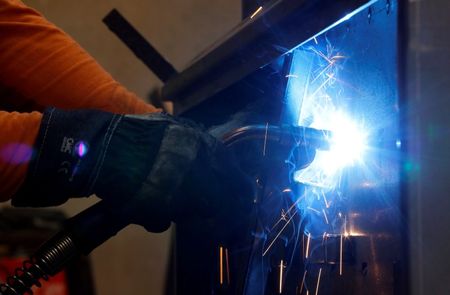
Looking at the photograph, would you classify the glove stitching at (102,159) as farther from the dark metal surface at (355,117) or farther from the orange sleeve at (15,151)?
the dark metal surface at (355,117)

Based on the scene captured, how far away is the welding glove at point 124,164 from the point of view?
55 centimetres

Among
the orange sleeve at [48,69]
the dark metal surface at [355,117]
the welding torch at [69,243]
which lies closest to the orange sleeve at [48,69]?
the orange sleeve at [48,69]

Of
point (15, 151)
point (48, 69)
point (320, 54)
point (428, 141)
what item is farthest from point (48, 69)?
point (428, 141)

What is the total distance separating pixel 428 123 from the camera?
0.48 m

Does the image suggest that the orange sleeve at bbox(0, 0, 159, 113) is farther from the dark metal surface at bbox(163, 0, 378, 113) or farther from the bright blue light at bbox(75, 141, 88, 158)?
the bright blue light at bbox(75, 141, 88, 158)

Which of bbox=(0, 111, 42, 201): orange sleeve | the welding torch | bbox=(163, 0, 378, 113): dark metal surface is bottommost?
the welding torch

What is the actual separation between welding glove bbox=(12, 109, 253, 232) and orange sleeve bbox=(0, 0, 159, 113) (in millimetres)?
333

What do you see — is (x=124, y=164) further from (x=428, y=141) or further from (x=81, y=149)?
(x=428, y=141)

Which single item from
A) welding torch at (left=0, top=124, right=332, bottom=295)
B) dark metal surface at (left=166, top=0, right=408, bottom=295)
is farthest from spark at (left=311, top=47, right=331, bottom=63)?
welding torch at (left=0, top=124, right=332, bottom=295)

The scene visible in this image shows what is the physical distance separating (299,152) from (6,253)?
99 cm

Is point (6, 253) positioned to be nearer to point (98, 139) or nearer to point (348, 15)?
point (98, 139)

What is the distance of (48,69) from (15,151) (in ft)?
1.17

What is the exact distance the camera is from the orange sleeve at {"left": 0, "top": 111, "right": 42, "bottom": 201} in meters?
0.56

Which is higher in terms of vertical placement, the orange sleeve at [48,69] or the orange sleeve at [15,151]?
the orange sleeve at [48,69]
